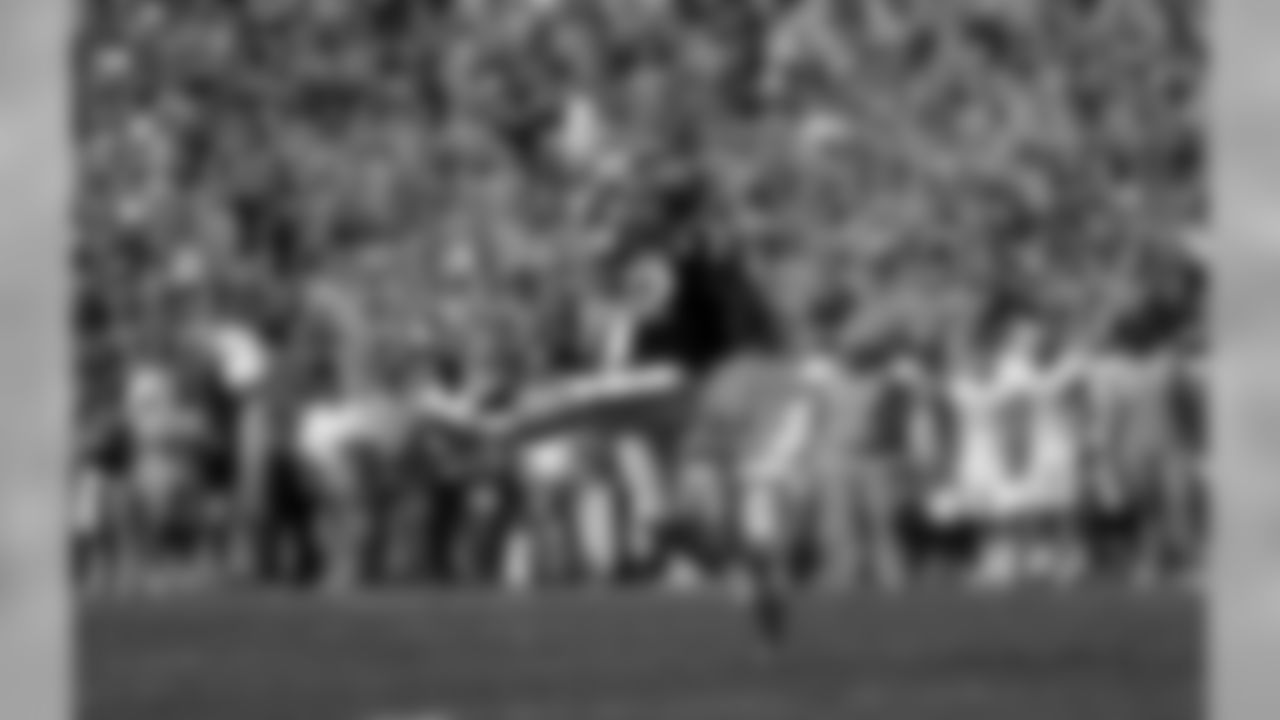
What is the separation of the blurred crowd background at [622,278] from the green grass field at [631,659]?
42 millimetres

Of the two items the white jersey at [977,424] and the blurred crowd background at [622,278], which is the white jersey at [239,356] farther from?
the white jersey at [977,424]

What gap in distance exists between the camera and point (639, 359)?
8.32ft

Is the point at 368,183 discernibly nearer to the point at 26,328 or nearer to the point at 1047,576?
the point at 26,328

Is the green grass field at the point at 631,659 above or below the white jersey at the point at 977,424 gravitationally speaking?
below

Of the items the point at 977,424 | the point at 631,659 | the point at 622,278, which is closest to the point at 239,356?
the point at 622,278

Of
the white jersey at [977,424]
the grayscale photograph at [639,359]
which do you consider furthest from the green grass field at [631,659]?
the white jersey at [977,424]

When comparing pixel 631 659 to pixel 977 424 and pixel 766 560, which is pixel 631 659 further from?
pixel 977 424

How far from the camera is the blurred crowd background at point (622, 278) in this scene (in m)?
2.49

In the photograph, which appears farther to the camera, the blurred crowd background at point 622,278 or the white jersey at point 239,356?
the white jersey at point 239,356

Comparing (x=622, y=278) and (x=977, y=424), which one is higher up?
(x=622, y=278)

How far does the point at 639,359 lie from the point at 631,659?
32 centimetres

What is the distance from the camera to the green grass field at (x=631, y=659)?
98.7 inches

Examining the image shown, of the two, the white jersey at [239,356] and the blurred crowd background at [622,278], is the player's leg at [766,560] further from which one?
the white jersey at [239,356]

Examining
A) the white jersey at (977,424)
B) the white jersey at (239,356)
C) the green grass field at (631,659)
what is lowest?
the green grass field at (631,659)
